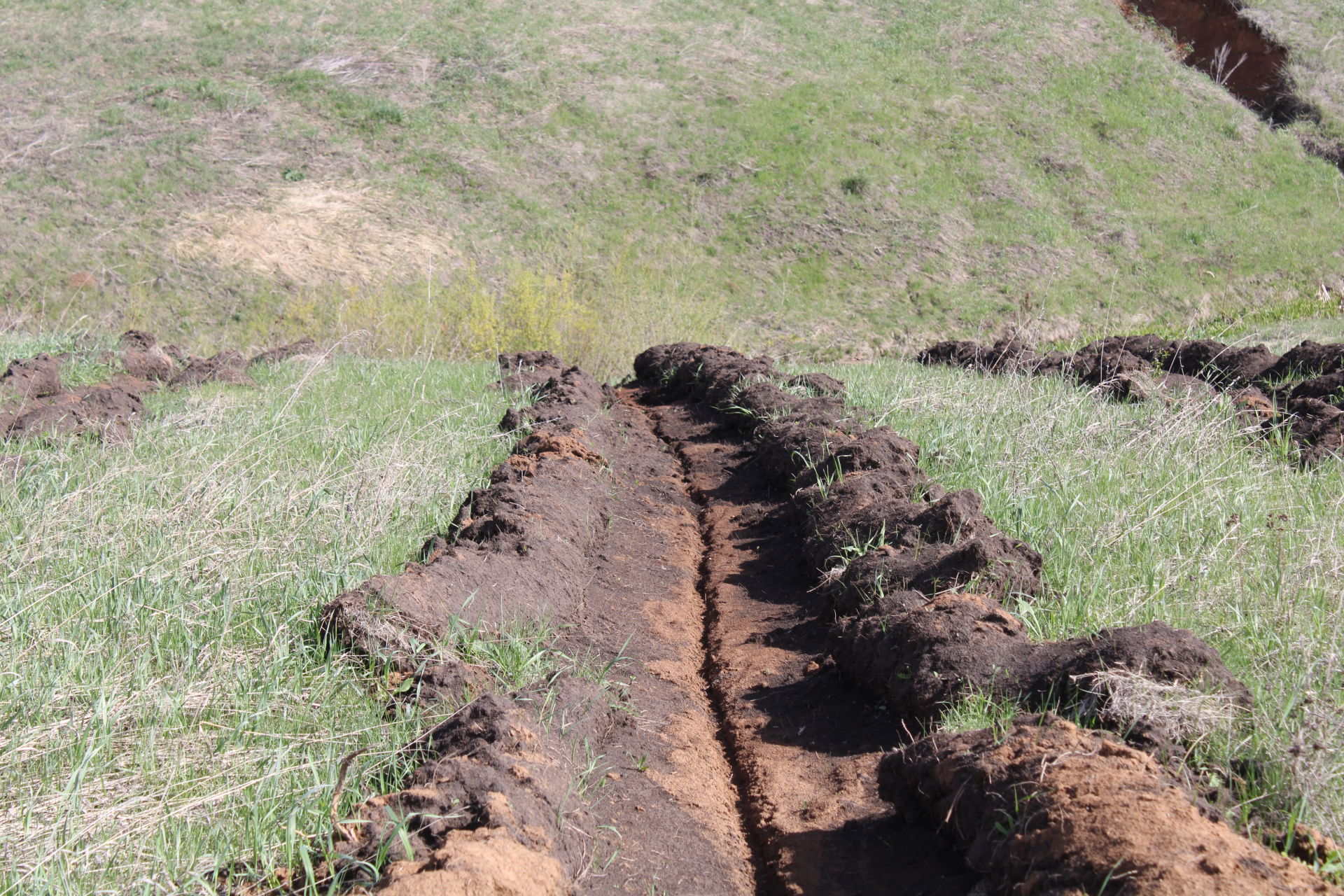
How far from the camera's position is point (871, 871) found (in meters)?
2.90

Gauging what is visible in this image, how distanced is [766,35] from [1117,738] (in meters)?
30.0

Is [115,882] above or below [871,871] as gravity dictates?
below

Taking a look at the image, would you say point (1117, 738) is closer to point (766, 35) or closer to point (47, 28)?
point (766, 35)

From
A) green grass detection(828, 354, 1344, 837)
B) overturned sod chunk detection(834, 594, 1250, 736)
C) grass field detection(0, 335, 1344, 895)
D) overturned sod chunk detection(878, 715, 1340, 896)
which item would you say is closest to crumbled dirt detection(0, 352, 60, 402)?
grass field detection(0, 335, 1344, 895)

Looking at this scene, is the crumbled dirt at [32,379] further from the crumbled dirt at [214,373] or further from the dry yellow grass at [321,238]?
the dry yellow grass at [321,238]

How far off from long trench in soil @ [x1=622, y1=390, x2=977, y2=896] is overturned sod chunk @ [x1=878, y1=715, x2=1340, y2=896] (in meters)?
0.17

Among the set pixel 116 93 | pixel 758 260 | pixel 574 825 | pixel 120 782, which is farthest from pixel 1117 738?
pixel 116 93

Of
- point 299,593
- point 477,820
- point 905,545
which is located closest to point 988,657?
point 905,545

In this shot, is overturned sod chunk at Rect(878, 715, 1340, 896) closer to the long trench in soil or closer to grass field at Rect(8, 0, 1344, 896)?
the long trench in soil

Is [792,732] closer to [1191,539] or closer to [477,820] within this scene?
[477,820]

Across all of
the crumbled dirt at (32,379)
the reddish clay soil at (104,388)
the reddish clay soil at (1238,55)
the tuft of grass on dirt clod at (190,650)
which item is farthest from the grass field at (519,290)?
the crumbled dirt at (32,379)

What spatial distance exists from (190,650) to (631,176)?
867 inches

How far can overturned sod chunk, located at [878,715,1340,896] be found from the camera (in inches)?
83.0

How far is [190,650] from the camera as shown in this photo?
3449 millimetres
